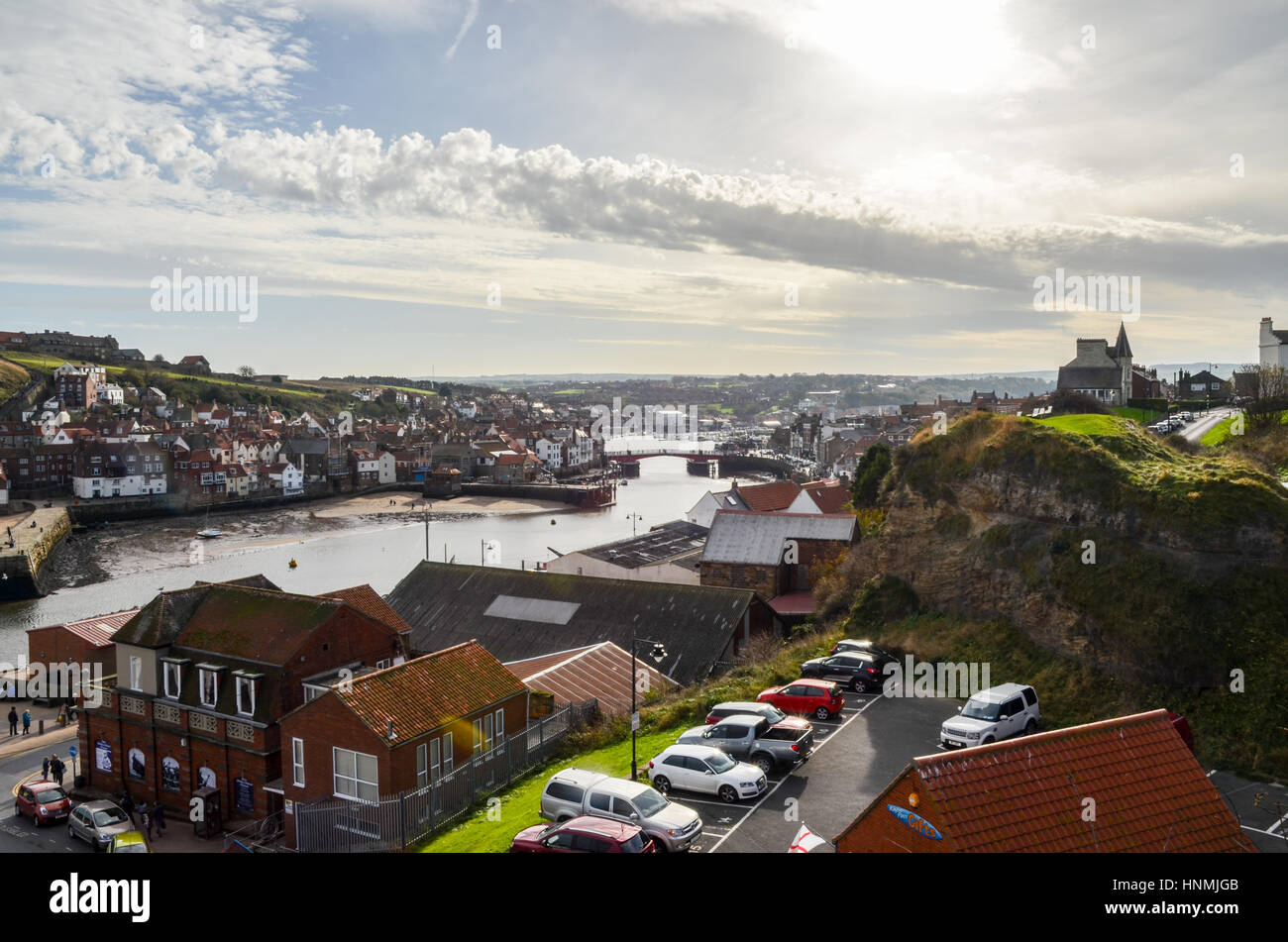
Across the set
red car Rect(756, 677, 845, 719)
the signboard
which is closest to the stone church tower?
red car Rect(756, 677, 845, 719)

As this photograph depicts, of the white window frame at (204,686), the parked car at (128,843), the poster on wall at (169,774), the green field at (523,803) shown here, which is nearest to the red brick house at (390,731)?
the green field at (523,803)

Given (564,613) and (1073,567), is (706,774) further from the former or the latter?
(564,613)

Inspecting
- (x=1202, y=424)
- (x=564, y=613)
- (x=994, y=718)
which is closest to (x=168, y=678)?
(x=564, y=613)

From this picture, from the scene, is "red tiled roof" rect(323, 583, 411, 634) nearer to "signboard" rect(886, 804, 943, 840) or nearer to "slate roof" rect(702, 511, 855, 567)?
"signboard" rect(886, 804, 943, 840)

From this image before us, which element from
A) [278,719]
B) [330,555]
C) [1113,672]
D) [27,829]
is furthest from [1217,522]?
[330,555]

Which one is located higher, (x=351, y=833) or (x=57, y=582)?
(x=351, y=833)
